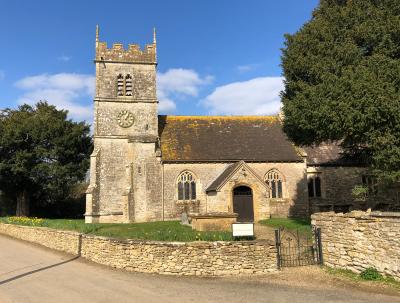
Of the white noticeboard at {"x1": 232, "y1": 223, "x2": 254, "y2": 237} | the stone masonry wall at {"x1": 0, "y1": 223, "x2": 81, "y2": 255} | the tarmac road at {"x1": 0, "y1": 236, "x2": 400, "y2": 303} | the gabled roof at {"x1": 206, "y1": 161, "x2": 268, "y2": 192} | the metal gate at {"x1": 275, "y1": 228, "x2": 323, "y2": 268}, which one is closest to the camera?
the tarmac road at {"x1": 0, "y1": 236, "x2": 400, "y2": 303}

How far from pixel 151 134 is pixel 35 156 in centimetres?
1491

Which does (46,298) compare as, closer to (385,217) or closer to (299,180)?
(385,217)

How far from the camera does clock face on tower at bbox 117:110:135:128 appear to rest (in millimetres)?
30406

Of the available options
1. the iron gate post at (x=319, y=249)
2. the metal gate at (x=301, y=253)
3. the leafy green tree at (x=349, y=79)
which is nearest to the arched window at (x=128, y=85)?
the leafy green tree at (x=349, y=79)

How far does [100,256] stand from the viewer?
51.3ft

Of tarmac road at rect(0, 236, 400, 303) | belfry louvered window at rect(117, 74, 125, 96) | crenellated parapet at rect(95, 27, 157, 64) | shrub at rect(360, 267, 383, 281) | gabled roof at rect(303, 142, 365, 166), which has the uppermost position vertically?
crenellated parapet at rect(95, 27, 157, 64)

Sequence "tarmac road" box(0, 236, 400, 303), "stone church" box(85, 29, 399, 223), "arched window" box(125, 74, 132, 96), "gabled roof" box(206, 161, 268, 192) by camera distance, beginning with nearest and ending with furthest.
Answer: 1. "tarmac road" box(0, 236, 400, 303)
2. "gabled roof" box(206, 161, 268, 192)
3. "stone church" box(85, 29, 399, 223)
4. "arched window" box(125, 74, 132, 96)

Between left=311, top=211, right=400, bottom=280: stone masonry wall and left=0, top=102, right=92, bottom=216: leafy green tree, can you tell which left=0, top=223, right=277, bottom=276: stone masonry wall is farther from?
left=0, top=102, right=92, bottom=216: leafy green tree

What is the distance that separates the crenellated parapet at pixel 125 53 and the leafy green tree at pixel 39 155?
455 inches

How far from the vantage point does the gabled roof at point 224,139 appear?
2942cm

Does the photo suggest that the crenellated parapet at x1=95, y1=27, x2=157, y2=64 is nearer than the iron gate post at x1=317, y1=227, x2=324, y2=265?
No

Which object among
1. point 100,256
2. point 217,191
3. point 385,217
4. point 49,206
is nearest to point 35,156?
point 49,206

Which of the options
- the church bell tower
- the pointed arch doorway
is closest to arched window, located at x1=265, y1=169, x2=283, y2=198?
the pointed arch doorway

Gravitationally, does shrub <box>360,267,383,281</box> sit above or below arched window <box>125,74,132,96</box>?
below
